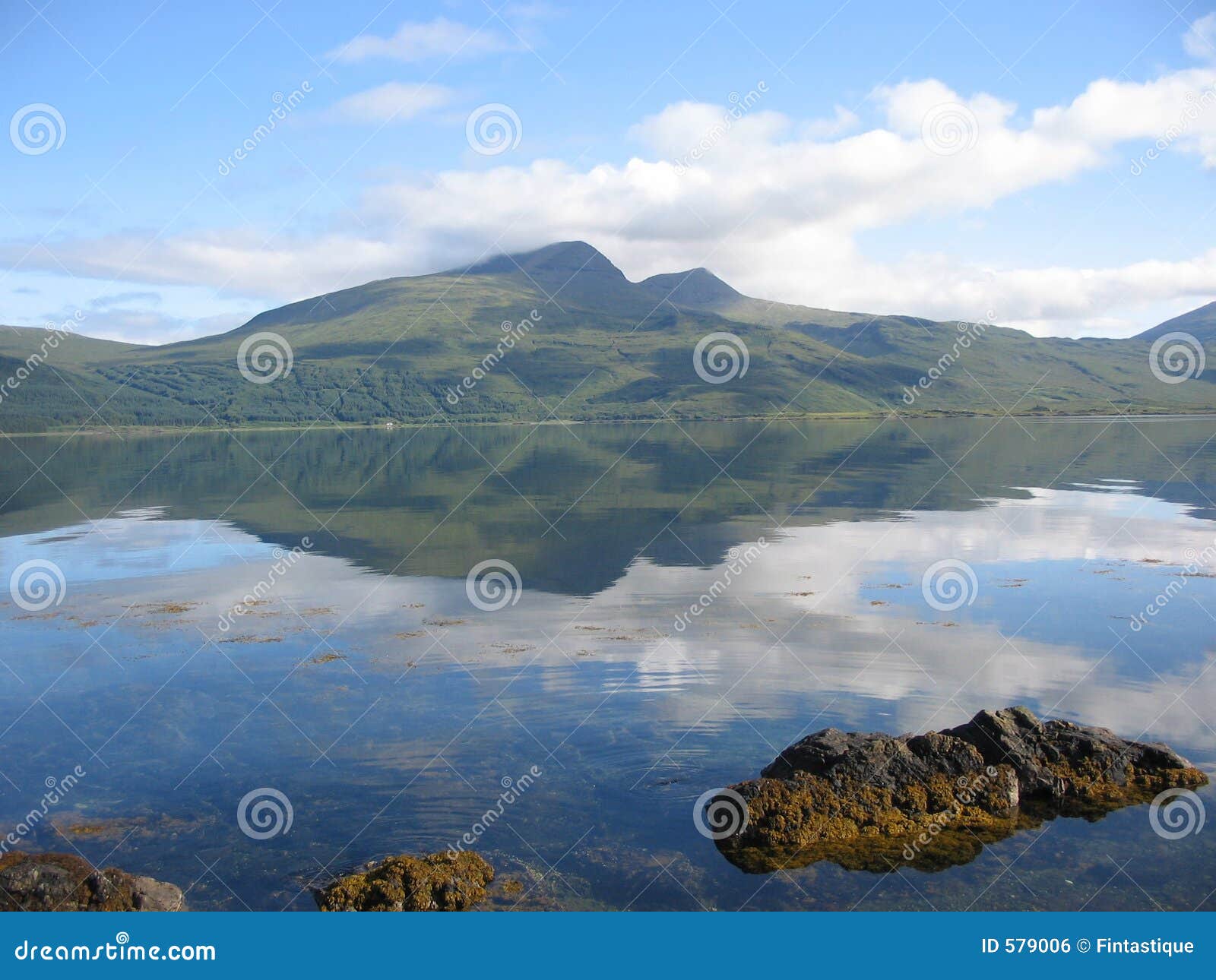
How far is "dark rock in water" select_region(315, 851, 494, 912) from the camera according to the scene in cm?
1413

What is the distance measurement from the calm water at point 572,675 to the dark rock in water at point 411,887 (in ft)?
1.52

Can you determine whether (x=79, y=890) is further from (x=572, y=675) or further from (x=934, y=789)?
(x=934, y=789)

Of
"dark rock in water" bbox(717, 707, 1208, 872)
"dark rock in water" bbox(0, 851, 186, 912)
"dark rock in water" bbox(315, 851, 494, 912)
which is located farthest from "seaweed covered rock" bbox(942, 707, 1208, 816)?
"dark rock in water" bbox(0, 851, 186, 912)

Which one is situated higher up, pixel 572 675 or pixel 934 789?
pixel 572 675

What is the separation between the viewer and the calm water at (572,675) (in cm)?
1559

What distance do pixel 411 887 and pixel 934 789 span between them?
986cm

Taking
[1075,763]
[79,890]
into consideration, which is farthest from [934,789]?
[79,890]

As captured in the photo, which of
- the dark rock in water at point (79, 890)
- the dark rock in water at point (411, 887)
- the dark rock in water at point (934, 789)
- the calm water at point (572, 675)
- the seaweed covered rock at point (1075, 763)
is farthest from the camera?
the seaweed covered rock at point (1075, 763)

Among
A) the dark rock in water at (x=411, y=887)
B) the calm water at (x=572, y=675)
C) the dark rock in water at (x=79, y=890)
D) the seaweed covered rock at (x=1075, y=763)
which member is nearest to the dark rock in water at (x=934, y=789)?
the seaweed covered rock at (x=1075, y=763)

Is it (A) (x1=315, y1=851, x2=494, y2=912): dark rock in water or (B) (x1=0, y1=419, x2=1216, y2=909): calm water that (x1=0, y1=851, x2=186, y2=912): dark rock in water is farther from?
(A) (x1=315, y1=851, x2=494, y2=912): dark rock in water

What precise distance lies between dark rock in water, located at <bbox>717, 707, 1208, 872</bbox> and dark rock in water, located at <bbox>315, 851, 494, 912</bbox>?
14.5ft

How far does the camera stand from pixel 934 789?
17.5 m

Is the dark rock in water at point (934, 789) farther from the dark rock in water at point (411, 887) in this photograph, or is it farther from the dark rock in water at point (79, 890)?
the dark rock in water at point (79, 890)

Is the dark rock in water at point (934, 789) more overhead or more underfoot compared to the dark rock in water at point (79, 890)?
more overhead
